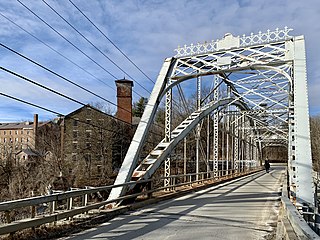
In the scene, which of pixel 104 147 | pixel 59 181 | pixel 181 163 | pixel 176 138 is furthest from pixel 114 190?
pixel 104 147

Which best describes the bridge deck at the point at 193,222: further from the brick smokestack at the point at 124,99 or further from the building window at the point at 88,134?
the brick smokestack at the point at 124,99

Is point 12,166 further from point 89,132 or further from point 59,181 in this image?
point 89,132

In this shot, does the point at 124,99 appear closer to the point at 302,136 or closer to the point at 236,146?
the point at 236,146

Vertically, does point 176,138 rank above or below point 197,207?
above

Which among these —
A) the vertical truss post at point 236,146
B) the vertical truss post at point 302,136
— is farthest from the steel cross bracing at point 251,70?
the vertical truss post at point 236,146

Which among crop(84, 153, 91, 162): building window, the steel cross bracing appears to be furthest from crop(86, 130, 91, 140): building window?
the steel cross bracing

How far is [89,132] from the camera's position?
144 feet

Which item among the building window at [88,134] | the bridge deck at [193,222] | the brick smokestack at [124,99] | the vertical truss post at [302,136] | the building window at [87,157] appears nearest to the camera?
the bridge deck at [193,222]

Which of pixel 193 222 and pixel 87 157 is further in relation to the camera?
pixel 87 157

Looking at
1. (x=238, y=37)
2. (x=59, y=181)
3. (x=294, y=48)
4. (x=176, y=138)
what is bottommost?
(x=59, y=181)

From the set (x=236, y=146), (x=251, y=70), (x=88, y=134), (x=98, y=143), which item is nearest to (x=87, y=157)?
(x=98, y=143)

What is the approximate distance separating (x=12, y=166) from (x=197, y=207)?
A: 26751 millimetres

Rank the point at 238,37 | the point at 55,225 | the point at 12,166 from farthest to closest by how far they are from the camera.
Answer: the point at 12,166 → the point at 238,37 → the point at 55,225

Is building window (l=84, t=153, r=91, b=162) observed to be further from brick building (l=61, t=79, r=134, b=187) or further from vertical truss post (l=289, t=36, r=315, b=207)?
vertical truss post (l=289, t=36, r=315, b=207)
